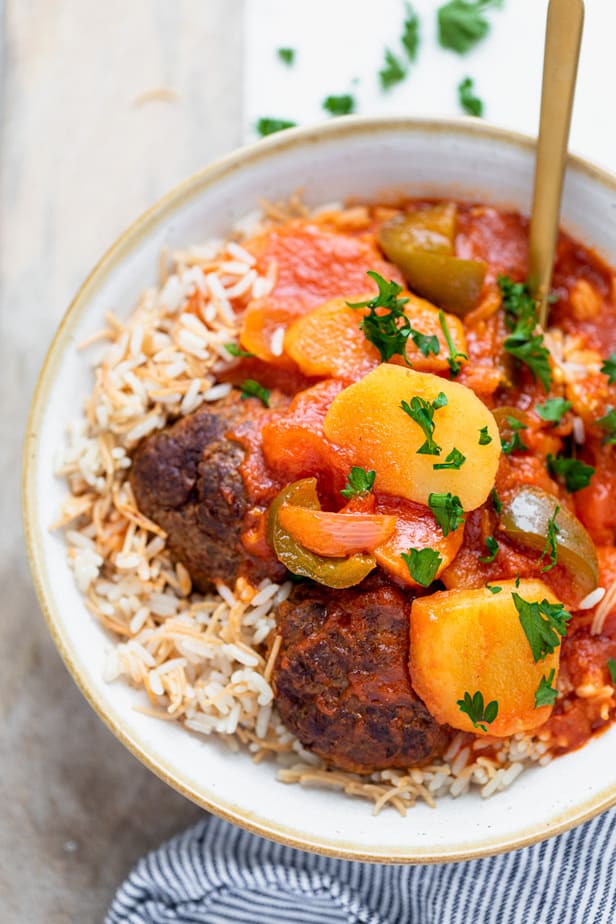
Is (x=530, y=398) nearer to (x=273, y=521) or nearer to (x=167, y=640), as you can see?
(x=273, y=521)

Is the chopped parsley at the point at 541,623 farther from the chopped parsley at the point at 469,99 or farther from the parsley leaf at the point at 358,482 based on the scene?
the chopped parsley at the point at 469,99

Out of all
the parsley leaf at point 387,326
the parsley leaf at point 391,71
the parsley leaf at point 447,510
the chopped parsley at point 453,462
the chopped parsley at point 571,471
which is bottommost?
the chopped parsley at point 571,471

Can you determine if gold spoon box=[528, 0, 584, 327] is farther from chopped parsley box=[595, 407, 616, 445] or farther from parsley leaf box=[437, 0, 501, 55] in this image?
parsley leaf box=[437, 0, 501, 55]

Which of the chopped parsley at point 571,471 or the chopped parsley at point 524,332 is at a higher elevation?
the chopped parsley at point 524,332

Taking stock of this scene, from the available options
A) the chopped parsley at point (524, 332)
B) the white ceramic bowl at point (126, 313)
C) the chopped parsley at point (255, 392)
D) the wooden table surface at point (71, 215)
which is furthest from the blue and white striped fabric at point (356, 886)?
the chopped parsley at point (255, 392)

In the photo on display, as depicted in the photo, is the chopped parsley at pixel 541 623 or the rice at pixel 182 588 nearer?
the chopped parsley at pixel 541 623

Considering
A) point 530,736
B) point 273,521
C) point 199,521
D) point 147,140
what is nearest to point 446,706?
point 530,736
